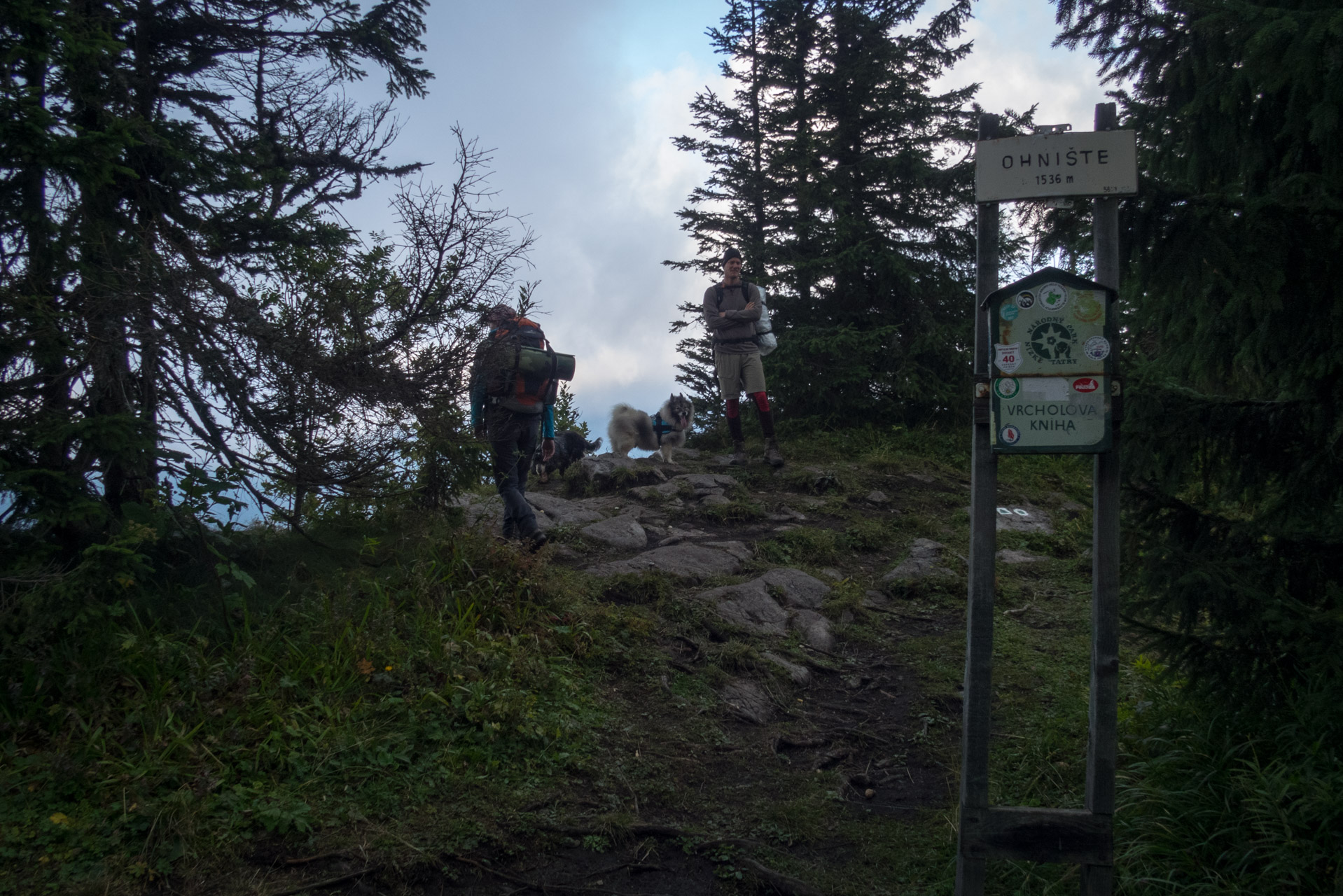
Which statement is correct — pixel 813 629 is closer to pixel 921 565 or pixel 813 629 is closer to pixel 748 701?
pixel 748 701

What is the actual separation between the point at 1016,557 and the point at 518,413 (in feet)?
15.7

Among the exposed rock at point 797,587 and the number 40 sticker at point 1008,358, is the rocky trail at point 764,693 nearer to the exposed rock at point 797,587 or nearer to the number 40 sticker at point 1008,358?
the exposed rock at point 797,587

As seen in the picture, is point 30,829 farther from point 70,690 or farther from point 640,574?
point 640,574

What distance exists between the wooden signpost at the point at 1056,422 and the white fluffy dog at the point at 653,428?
8.60m

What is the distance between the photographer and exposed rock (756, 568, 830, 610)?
677 centimetres

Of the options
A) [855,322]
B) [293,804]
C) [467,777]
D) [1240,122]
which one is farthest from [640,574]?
[855,322]

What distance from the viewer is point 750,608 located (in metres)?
6.39

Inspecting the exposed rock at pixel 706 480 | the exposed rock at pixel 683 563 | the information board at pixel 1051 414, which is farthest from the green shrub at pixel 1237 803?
the exposed rock at pixel 706 480

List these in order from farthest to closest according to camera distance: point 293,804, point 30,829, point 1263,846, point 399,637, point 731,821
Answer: point 399,637 → point 731,821 → point 293,804 → point 30,829 → point 1263,846

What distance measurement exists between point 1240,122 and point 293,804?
195 inches

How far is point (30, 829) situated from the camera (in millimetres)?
3402

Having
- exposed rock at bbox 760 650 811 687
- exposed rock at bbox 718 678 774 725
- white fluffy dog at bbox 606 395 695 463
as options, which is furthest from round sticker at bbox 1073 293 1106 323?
white fluffy dog at bbox 606 395 695 463

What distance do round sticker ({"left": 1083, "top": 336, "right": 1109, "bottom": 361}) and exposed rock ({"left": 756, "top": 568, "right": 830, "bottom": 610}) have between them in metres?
3.96

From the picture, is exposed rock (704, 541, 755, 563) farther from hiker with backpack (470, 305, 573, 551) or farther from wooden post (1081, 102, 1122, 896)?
wooden post (1081, 102, 1122, 896)
